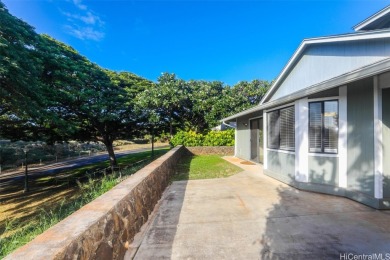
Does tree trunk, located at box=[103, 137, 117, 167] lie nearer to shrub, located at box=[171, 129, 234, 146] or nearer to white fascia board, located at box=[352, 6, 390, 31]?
shrub, located at box=[171, 129, 234, 146]

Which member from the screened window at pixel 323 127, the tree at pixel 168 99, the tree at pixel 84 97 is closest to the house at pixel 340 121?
the screened window at pixel 323 127

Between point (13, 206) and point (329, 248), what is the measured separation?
512 inches

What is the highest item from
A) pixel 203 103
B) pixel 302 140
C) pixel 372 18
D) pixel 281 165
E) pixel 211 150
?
pixel 372 18

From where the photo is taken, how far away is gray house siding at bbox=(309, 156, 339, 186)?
19.5 ft

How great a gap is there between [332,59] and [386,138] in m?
3.51

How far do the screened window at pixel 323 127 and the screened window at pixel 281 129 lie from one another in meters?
0.74

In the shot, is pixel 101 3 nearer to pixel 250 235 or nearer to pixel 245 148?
pixel 245 148

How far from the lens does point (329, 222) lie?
4.23 metres

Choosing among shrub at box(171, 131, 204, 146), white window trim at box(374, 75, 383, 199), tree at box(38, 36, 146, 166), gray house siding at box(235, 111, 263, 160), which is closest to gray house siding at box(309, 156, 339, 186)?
white window trim at box(374, 75, 383, 199)

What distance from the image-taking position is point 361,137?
5250mm

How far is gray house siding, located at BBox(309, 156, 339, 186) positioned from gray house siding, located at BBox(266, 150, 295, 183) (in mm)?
670

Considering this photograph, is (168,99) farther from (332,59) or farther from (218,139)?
(332,59)

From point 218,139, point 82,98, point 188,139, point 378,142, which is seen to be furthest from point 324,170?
point 82,98

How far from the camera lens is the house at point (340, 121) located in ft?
15.7
